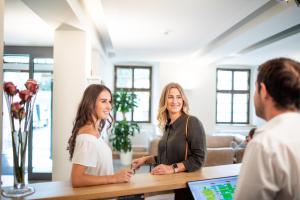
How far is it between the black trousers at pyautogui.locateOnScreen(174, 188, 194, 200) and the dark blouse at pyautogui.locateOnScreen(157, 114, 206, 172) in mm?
187

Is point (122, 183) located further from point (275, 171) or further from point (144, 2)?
point (144, 2)

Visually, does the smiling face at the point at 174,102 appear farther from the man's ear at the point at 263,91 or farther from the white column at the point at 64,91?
the white column at the point at 64,91

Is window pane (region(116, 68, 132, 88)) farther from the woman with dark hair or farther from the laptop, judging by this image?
the laptop

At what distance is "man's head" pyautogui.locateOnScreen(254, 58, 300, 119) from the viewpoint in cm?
90

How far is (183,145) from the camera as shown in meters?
1.82

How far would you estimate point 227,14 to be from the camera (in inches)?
126

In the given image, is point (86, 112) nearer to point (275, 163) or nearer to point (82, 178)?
point (82, 178)

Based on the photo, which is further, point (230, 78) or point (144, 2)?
point (230, 78)

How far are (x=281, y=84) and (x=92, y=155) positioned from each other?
A: 941 mm

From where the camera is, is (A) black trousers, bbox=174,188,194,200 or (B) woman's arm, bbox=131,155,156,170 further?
(B) woman's arm, bbox=131,155,156,170

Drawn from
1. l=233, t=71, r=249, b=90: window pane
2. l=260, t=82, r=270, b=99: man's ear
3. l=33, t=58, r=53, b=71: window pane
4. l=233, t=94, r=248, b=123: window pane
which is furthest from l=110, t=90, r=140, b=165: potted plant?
l=260, t=82, r=270, b=99: man's ear

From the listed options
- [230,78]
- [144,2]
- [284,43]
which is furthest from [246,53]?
[144,2]

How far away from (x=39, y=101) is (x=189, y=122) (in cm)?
377

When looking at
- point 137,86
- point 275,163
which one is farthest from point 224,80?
point 275,163
